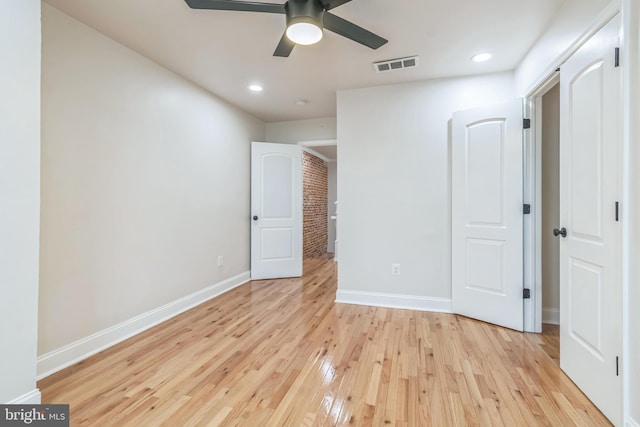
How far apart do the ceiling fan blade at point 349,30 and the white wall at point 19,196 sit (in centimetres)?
160

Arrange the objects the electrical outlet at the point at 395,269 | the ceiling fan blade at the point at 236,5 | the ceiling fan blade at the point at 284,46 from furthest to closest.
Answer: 1. the electrical outlet at the point at 395,269
2. the ceiling fan blade at the point at 284,46
3. the ceiling fan blade at the point at 236,5

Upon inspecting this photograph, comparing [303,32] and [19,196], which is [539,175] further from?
[19,196]

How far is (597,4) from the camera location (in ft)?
5.14

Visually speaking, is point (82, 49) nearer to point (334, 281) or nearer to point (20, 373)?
point (20, 373)

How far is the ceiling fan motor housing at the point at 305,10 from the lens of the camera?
5.30 ft

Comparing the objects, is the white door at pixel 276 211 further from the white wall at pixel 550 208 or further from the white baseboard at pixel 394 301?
the white wall at pixel 550 208

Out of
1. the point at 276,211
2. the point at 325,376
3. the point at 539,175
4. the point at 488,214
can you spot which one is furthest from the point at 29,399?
the point at 539,175

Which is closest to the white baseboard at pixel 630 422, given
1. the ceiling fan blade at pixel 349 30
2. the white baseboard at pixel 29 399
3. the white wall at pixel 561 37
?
the white wall at pixel 561 37

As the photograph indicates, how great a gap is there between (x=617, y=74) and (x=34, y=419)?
3.47 meters

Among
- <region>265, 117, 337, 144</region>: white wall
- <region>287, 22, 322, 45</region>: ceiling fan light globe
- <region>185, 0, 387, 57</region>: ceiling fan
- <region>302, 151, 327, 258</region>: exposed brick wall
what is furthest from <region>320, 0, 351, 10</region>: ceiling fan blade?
<region>302, 151, 327, 258</region>: exposed brick wall

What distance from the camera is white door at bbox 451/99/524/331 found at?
2.57m

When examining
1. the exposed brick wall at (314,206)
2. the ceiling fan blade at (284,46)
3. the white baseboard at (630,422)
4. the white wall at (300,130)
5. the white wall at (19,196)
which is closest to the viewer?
the white baseboard at (630,422)

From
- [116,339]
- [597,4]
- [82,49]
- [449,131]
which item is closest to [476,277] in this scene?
[449,131]
